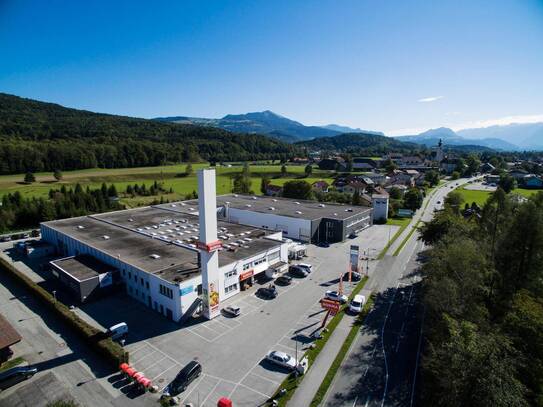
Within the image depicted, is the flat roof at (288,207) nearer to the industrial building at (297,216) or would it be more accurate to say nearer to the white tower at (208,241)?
the industrial building at (297,216)

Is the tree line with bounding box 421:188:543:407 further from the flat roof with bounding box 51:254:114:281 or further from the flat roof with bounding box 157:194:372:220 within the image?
the flat roof with bounding box 51:254:114:281

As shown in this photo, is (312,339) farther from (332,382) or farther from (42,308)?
(42,308)

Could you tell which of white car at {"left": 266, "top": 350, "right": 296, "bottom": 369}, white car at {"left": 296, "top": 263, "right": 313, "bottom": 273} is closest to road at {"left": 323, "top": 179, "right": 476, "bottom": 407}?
white car at {"left": 266, "top": 350, "right": 296, "bottom": 369}

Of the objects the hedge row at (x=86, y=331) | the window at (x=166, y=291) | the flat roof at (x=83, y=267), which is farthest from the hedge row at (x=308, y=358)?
the flat roof at (x=83, y=267)

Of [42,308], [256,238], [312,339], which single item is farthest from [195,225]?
[312,339]

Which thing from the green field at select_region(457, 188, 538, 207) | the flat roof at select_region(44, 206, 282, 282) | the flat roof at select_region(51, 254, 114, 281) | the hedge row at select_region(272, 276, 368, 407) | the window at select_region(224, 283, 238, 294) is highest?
the flat roof at select_region(44, 206, 282, 282)

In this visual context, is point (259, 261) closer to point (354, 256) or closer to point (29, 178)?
point (354, 256)

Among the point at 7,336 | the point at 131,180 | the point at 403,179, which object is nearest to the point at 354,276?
the point at 7,336
